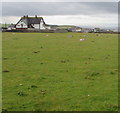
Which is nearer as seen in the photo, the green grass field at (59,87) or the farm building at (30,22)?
the green grass field at (59,87)

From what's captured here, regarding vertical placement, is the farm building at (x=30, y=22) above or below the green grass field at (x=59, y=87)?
above

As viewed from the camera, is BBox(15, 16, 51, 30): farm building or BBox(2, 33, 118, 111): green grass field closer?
BBox(2, 33, 118, 111): green grass field

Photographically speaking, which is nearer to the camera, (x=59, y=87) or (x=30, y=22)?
(x=59, y=87)

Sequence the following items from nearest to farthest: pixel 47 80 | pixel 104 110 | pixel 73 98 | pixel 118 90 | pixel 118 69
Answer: pixel 104 110, pixel 73 98, pixel 118 90, pixel 47 80, pixel 118 69

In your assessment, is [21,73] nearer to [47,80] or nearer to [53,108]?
[47,80]

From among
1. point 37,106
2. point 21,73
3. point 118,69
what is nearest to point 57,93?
point 37,106

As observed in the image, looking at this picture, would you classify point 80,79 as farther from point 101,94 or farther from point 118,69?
point 118,69

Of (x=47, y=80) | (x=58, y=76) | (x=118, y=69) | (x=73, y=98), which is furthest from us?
(x=118, y=69)

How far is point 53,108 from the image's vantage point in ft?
29.1

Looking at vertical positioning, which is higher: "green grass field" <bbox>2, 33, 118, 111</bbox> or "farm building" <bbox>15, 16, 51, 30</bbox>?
"farm building" <bbox>15, 16, 51, 30</bbox>

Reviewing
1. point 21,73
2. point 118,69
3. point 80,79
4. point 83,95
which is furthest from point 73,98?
point 118,69

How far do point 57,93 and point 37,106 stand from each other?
5.72ft

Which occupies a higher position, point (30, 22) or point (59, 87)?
point (30, 22)

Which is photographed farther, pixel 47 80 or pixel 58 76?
pixel 58 76
